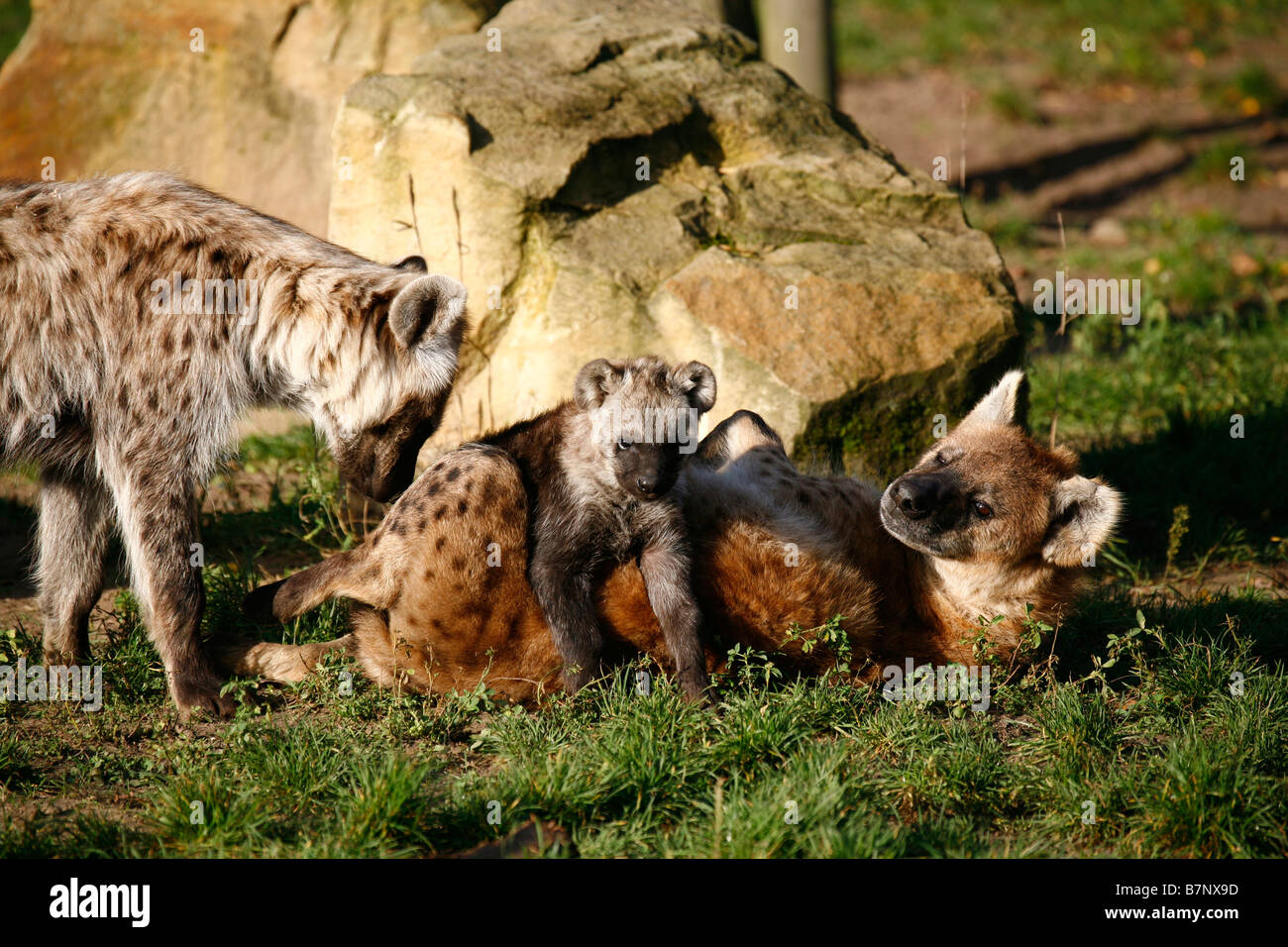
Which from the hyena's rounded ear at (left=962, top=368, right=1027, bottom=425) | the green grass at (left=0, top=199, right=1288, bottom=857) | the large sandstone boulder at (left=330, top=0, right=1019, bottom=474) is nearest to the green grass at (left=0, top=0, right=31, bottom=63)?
the large sandstone boulder at (left=330, top=0, right=1019, bottom=474)

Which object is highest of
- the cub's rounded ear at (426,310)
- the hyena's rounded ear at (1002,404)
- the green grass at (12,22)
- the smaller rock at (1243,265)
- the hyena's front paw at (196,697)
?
the green grass at (12,22)

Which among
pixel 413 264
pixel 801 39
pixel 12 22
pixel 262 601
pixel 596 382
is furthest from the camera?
pixel 12 22

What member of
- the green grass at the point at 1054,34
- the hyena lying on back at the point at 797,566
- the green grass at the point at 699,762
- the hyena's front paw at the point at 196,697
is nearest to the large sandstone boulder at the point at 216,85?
the green grass at the point at 699,762

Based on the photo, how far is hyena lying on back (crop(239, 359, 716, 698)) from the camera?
4309 millimetres

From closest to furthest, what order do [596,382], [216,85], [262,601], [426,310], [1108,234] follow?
[596,382] < [262,601] < [426,310] < [216,85] < [1108,234]

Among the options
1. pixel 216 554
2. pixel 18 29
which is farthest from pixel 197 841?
pixel 18 29

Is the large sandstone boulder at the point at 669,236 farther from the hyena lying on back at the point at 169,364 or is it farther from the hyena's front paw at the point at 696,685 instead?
the hyena's front paw at the point at 696,685

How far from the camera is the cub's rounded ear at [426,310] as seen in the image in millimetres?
4672

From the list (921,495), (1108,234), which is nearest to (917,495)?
(921,495)

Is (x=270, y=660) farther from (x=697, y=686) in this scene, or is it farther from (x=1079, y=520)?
(x=1079, y=520)

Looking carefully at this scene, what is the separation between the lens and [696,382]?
15.1ft

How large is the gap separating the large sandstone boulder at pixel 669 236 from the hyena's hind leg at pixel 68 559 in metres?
1.91

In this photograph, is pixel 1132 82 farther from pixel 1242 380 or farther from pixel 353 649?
pixel 353 649

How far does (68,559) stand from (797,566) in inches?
116
